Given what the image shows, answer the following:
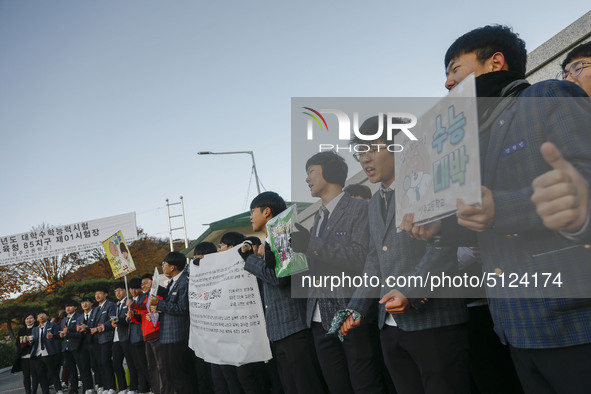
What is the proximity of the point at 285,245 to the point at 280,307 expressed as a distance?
0.69 metres

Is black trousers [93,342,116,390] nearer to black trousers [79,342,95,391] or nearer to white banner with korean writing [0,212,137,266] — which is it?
black trousers [79,342,95,391]

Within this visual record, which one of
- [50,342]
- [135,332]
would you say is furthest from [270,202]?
[50,342]

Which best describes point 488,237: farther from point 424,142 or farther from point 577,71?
point 577,71

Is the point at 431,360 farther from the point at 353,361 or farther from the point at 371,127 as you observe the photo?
the point at 371,127

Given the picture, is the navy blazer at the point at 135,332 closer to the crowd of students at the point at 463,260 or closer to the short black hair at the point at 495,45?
the crowd of students at the point at 463,260

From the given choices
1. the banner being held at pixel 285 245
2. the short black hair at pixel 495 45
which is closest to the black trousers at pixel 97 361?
the banner being held at pixel 285 245

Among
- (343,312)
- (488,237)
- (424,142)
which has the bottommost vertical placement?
(343,312)

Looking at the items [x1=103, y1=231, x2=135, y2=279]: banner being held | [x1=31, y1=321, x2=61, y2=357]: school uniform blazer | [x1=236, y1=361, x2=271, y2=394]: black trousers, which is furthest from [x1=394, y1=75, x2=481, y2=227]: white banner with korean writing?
[x1=31, y1=321, x2=61, y2=357]: school uniform blazer

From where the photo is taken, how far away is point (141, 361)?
7613mm

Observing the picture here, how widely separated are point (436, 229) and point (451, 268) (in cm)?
59

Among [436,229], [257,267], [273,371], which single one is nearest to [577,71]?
[436,229]

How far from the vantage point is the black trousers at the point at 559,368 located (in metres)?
1.43

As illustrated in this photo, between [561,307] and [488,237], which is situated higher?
[488,237]

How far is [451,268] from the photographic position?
2.17 metres
